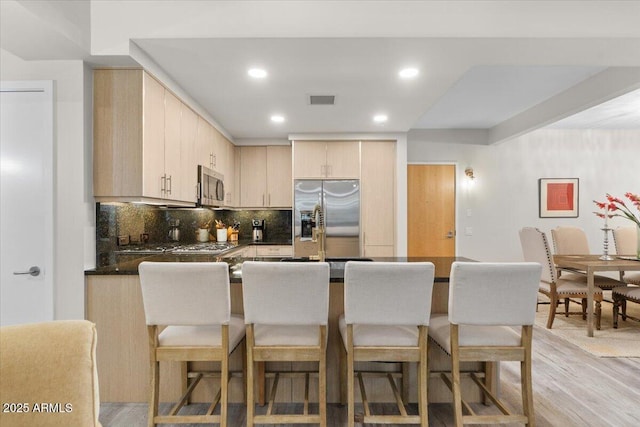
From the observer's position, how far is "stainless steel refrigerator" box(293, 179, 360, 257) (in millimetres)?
4633

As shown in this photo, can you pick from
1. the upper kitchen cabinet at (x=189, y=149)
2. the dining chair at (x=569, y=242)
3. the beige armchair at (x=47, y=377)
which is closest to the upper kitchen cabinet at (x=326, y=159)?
the upper kitchen cabinet at (x=189, y=149)

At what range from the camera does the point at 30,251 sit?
2229 mm

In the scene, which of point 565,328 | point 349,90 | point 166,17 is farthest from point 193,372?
point 565,328

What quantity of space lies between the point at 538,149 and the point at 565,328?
3025 millimetres

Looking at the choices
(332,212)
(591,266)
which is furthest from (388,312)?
(332,212)

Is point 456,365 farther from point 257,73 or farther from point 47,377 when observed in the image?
point 257,73

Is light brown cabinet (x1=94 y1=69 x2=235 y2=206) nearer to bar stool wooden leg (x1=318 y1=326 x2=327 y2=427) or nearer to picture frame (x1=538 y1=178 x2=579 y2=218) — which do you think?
bar stool wooden leg (x1=318 y1=326 x2=327 y2=427)

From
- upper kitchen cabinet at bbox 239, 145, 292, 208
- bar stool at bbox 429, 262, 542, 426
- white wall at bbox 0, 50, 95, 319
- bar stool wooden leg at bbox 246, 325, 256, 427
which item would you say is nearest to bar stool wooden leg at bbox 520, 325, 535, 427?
bar stool at bbox 429, 262, 542, 426

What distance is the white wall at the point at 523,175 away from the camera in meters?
5.58

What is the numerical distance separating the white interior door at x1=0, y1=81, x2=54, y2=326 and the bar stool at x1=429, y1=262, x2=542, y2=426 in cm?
244

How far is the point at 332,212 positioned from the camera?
4652mm

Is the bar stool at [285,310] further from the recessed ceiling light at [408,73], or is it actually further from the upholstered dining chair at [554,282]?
the upholstered dining chair at [554,282]

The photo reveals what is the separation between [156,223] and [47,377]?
3.34 m

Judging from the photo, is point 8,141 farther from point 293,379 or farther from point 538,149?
point 538,149
